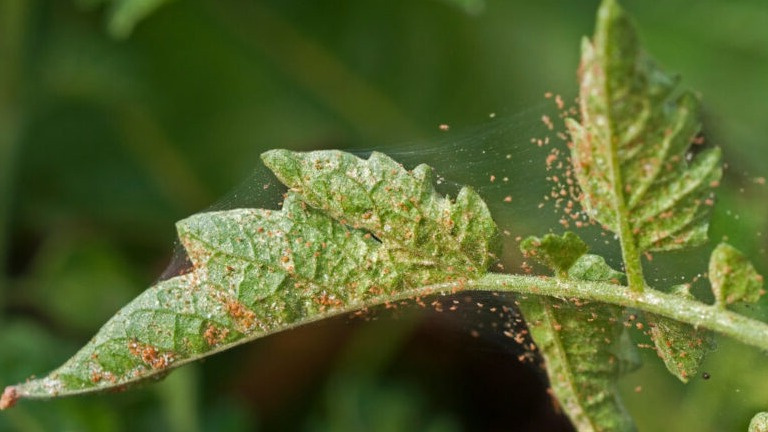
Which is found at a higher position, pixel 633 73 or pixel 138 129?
pixel 138 129

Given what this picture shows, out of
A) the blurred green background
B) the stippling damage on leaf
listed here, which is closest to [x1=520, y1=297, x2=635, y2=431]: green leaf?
the stippling damage on leaf

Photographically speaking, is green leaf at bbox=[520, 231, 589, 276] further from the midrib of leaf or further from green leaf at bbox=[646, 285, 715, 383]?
green leaf at bbox=[646, 285, 715, 383]

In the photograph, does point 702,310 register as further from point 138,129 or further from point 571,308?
point 138,129

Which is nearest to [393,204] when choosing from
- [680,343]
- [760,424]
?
Result: [680,343]

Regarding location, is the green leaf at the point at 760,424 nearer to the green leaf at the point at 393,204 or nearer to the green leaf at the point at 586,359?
the green leaf at the point at 586,359

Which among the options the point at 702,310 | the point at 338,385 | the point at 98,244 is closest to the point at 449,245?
the point at 702,310

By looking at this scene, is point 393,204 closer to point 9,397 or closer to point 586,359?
point 586,359
